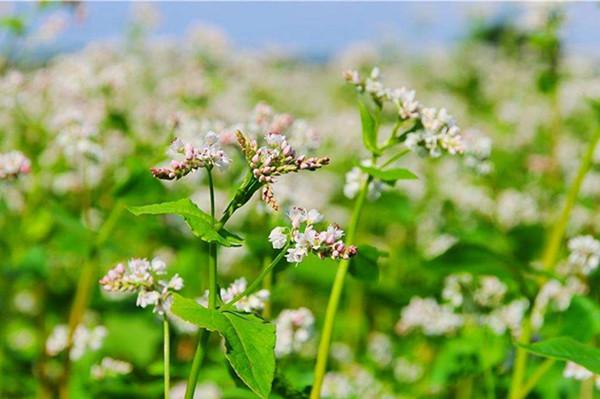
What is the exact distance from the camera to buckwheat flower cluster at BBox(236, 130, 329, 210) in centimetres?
170

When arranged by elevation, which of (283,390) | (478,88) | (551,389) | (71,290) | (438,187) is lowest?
(283,390)

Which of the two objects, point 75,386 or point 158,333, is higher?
point 158,333

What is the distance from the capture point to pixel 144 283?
184 centimetres

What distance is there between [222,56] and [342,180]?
214 cm

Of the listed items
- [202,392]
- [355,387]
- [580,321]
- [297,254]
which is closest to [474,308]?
[580,321]

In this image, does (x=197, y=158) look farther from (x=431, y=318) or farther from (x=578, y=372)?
(x=431, y=318)

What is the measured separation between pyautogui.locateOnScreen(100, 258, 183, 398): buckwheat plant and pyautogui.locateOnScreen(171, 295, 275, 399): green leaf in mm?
153

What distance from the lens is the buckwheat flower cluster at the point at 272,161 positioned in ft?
5.57

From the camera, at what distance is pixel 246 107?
26.7 feet

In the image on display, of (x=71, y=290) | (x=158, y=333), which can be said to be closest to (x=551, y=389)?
(x=158, y=333)

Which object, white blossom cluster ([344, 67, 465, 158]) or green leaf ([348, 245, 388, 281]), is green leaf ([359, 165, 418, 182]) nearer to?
white blossom cluster ([344, 67, 465, 158])

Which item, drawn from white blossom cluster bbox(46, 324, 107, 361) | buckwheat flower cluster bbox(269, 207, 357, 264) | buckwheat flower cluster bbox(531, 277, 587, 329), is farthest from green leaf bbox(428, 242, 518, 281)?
white blossom cluster bbox(46, 324, 107, 361)

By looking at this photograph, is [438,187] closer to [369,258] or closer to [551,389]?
[551,389]

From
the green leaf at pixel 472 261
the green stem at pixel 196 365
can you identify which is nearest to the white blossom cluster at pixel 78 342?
the green leaf at pixel 472 261
